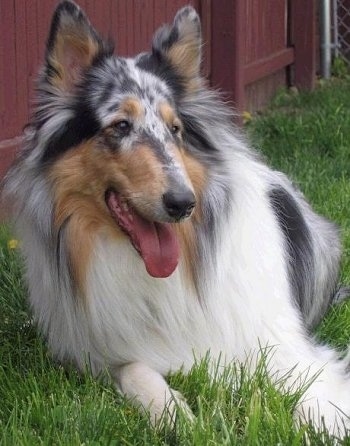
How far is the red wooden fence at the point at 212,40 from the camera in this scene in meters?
6.06

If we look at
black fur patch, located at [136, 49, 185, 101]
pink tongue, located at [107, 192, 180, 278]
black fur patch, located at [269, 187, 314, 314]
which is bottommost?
black fur patch, located at [269, 187, 314, 314]

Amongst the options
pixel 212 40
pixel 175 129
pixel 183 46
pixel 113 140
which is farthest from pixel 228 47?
pixel 113 140

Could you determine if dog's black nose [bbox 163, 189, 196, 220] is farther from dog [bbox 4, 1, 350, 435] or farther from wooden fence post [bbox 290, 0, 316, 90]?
wooden fence post [bbox 290, 0, 316, 90]

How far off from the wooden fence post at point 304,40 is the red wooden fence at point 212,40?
10 millimetres

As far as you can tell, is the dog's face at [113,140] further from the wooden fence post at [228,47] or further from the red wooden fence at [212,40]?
the wooden fence post at [228,47]

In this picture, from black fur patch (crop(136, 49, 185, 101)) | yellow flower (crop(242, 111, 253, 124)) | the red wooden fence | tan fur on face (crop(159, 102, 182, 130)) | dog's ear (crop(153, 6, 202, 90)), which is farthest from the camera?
yellow flower (crop(242, 111, 253, 124))

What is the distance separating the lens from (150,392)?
3.54m

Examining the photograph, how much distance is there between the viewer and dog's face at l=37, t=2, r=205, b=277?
3.45 meters

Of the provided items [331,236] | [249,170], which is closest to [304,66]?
[331,236]

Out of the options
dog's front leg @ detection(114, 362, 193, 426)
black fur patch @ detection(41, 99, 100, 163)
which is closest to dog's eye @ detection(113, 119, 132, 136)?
black fur patch @ detection(41, 99, 100, 163)

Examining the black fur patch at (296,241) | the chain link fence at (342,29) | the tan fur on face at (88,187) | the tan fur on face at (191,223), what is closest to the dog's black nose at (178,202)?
the tan fur on face at (88,187)

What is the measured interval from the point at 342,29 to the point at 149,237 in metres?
8.85

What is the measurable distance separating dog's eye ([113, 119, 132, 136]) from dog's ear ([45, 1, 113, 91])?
29 centimetres

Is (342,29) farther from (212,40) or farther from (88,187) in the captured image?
(88,187)
